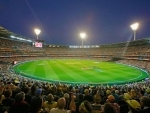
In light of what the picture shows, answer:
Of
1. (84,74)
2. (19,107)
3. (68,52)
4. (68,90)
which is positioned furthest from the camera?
(68,52)

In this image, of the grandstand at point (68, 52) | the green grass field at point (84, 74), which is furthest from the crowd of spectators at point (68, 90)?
the green grass field at point (84, 74)

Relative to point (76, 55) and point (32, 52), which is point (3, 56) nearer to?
point (32, 52)

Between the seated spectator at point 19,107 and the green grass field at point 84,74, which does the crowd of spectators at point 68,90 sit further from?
the green grass field at point 84,74

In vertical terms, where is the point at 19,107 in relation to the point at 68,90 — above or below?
above

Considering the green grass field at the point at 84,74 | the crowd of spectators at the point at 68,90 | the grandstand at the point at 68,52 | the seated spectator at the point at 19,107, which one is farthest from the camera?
the grandstand at the point at 68,52

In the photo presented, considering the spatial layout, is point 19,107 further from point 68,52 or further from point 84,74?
point 68,52

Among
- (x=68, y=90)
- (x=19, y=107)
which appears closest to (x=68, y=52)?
(x=68, y=90)

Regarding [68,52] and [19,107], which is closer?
[19,107]

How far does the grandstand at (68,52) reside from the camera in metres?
61.4

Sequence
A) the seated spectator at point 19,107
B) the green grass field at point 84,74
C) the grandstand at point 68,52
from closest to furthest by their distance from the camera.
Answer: the seated spectator at point 19,107 → the green grass field at point 84,74 → the grandstand at point 68,52

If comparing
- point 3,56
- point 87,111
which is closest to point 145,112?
point 87,111

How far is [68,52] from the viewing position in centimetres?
11400

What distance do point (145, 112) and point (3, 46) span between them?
71869 mm

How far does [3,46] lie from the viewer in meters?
66.7
